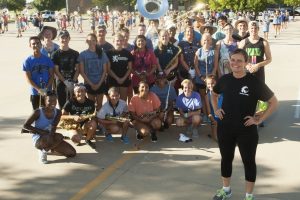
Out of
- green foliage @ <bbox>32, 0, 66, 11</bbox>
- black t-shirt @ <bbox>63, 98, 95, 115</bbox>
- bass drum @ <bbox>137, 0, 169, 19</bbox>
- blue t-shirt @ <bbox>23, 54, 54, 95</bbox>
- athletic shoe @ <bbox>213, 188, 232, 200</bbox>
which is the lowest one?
athletic shoe @ <bbox>213, 188, 232, 200</bbox>

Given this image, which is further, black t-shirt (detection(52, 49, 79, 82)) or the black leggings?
black t-shirt (detection(52, 49, 79, 82))

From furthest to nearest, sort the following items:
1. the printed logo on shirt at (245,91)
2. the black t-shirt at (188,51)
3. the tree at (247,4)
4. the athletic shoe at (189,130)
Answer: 1. the tree at (247,4)
2. the black t-shirt at (188,51)
3. the athletic shoe at (189,130)
4. the printed logo on shirt at (245,91)

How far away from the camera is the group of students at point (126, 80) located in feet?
21.3

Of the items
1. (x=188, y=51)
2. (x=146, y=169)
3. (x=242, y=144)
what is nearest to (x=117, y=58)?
(x=188, y=51)

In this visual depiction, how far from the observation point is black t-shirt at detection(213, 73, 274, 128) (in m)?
4.18

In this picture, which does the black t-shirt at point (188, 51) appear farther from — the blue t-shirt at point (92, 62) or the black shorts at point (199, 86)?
the blue t-shirt at point (92, 62)

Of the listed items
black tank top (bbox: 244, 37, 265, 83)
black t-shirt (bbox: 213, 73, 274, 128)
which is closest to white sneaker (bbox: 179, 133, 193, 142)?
black tank top (bbox: 244, 37, 265, 83)

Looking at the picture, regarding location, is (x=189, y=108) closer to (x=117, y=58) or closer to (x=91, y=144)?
(x=117, y=58)

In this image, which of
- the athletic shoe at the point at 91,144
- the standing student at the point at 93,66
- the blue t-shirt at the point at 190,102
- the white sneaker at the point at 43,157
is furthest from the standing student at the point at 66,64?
the blue t-shirt at the point at 190,102

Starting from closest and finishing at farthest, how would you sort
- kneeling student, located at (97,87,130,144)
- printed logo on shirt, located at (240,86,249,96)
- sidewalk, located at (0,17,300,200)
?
printed logo on shirt, located at (240,86,249,96), sidewalk, located at (0,17,300,200), kneeling student, located at (97,87,130,144)

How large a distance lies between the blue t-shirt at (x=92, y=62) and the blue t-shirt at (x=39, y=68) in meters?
0.59

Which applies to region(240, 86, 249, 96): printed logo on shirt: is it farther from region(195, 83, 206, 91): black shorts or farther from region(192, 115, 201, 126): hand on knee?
region(195, 83, 206, 91): black shorts

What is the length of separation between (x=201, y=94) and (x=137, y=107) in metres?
1.45

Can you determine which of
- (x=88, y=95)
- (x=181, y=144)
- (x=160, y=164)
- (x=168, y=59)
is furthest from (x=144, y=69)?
(x=160, y=164)
